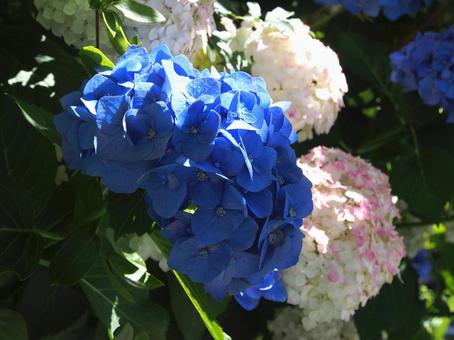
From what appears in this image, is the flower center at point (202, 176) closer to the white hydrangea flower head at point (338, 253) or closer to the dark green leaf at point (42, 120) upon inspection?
the dark green leaf at point (42, 120)

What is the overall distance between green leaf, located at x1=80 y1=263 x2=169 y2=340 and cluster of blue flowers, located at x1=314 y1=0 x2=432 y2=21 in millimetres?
851

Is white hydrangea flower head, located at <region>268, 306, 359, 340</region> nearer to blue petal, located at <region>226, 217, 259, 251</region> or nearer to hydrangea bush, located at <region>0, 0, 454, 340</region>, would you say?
hydrangea bush, located at <region>0, 0, 454, 340</region>

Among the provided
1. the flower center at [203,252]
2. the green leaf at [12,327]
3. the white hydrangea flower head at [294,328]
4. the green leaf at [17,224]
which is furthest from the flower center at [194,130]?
the white hydrangea flower head at [294,328]

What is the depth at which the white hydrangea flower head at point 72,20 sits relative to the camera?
1140 mm

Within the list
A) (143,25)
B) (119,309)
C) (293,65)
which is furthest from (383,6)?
(119,309)

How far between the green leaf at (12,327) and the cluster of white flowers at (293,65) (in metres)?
0.48

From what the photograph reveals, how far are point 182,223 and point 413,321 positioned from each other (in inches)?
43.3

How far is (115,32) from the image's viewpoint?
100 cm

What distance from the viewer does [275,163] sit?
87 centimetres

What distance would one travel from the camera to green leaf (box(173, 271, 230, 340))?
1006 millimetres

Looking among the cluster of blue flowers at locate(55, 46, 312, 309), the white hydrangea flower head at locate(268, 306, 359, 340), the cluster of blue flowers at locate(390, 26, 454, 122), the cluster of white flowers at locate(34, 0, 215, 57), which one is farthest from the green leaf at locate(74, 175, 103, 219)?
the cluster of blue flowers at locate(390, 26, 454, 122)

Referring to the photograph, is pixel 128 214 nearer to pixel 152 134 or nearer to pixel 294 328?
pixel 152 134

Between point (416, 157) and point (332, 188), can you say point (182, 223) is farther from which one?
point (416, 157)

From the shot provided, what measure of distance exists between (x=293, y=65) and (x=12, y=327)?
55 centimetres
